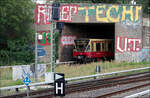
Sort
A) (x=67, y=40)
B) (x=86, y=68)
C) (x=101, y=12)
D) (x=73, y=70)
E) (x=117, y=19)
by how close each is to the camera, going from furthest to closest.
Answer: (x=67, y=40) < (x=117, y=19) < (x=101, y=12) < (x=86, y=68) < (x=73, y=70)

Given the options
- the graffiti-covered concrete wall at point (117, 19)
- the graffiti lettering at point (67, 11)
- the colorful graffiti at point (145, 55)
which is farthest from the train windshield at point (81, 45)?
the colorful graffiti at point (145, 55)

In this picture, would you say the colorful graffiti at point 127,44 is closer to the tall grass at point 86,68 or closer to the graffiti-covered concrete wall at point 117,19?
the graffiti-covered concrete wall at point 117,19

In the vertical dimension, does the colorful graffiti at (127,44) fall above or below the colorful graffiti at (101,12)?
below

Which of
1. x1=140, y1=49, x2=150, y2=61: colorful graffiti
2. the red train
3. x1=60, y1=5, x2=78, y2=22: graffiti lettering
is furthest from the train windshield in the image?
x1=140, y1=49, x2=150, y2=61: colorful graffiti

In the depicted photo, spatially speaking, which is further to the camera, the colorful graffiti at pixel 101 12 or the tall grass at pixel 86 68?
the colorful graffiti at pixel 101 12

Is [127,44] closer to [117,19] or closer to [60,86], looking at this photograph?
[117,19]

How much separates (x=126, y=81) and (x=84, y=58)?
12.2 metres

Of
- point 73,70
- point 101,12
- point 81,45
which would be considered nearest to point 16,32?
point 81,45

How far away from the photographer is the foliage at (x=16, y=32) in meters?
27.9

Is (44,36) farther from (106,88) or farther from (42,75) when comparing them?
(106,88)

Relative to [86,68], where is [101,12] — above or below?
above

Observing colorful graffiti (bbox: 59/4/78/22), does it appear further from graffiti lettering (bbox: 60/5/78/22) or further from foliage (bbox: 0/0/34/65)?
foliage (bbox: 0/0/34/65)

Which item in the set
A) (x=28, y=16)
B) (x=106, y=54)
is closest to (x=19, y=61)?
(x=28, y=16)

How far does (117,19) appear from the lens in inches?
1195
